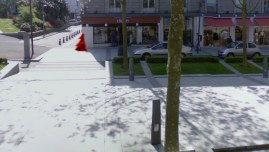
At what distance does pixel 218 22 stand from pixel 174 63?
95.7 feet

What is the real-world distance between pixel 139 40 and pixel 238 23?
9714mm

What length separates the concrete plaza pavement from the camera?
827 centimetres

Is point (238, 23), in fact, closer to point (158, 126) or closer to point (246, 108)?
point (246, 108)

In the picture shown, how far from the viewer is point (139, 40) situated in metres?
35.5

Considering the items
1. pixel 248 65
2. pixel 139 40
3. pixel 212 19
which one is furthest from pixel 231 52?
pixel 139 40

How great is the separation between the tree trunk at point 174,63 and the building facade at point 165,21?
28.0m

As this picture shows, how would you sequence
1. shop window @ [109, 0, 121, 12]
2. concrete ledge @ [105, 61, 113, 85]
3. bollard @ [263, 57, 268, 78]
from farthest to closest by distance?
shop window @ [109, 0, 121, 12] → bollard @ [263, 57, 268, 78] → concrete ledge @ [105, 61, 113, 85]

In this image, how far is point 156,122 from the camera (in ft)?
26.0

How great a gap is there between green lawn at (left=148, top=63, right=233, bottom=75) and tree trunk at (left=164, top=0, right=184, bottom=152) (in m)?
11.9

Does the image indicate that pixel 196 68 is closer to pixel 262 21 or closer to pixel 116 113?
pixel 116 113

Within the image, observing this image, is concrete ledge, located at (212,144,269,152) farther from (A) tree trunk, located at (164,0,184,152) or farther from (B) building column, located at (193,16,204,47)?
(B) building column, located at (193,16,204,47)

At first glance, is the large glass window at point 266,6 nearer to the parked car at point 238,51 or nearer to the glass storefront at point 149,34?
the glass storefront at point 149,34

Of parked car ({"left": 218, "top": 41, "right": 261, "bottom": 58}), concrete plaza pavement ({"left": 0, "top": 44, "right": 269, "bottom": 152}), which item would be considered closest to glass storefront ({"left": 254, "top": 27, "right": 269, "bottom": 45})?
parked car ({"left": 218, "top": 41, "right": 261, "bottom": 58})

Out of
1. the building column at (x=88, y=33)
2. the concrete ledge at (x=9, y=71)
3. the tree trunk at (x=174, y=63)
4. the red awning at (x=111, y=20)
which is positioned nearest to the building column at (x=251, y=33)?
the red awning at (x=111, y=20)
